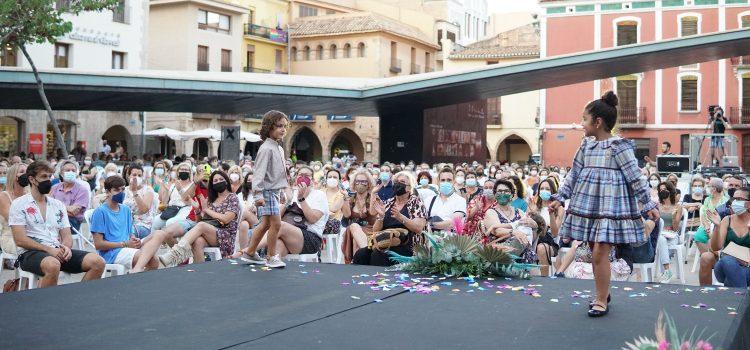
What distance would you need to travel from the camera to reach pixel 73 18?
116ft

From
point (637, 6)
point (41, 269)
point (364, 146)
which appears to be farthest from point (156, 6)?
point (41, 269)

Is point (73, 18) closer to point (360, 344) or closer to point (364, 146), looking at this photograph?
point (364, 146)

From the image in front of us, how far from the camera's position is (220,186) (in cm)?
905

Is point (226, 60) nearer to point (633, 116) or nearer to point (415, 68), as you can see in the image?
point (415, 68)

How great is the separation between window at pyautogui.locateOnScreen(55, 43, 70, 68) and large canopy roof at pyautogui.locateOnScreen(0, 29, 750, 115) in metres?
11.8

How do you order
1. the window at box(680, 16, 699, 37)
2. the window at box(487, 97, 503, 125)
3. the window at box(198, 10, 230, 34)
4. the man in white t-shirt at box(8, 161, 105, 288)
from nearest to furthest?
the man in white t-shirt at box(8, 161, 105, 288)
the window at box(680, 16, 699, 37)
the window at box(198, 10, 230, 34)
the window at box(487, 97, 503, 125)

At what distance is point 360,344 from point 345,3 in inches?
2158

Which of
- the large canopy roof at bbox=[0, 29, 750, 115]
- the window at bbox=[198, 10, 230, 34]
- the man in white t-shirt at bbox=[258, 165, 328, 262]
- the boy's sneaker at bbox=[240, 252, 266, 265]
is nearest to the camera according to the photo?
the boy's sneaker at bbox=[240, 252, 266, 265]

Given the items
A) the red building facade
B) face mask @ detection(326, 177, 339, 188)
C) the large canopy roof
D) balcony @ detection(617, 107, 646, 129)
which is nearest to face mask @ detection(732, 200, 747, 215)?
face mask @ detection(326, 177, 339, 188)

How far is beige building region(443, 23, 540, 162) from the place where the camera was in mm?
49781

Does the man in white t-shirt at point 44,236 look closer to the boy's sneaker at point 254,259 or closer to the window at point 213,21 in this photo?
the boy's sneaker at point 254,259

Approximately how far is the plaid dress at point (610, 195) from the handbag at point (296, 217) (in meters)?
4.06

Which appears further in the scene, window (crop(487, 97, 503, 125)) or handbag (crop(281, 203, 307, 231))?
window (crop(487, 97, 503, 125))

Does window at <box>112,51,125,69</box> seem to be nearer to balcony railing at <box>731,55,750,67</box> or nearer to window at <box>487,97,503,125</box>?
window at <box>487,97,503,125</box>
